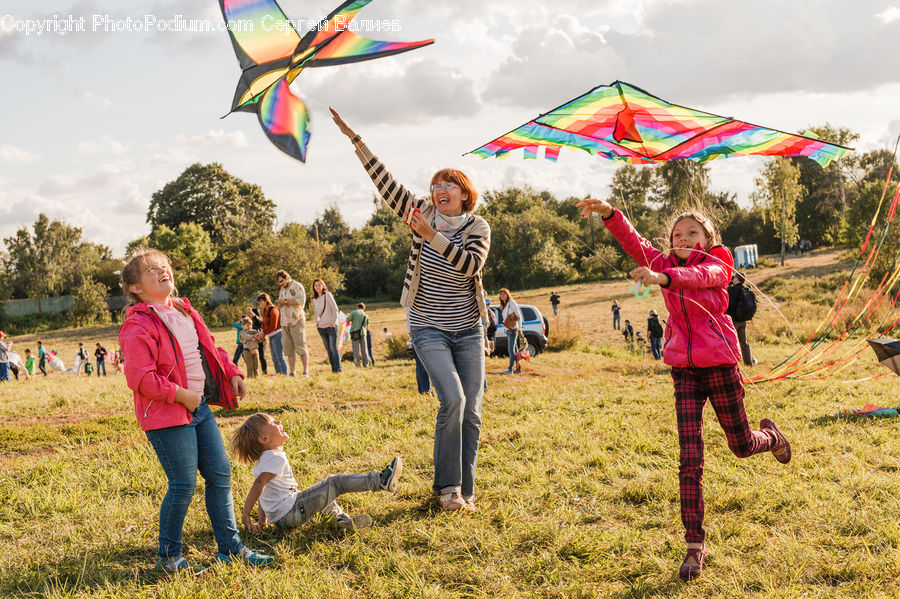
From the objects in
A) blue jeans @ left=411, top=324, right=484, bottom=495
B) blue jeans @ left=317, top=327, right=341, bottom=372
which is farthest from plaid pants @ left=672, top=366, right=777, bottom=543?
blue jeans @ left=317, top=327, right=341, bottom=372

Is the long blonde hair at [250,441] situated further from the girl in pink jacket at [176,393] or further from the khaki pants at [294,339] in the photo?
the khaki pants at [294,339]

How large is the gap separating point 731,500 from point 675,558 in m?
0.93

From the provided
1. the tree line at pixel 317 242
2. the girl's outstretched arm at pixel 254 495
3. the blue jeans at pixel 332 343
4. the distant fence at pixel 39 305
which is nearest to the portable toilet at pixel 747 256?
the tree line at pixel 317 242

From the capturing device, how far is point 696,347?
3305mm

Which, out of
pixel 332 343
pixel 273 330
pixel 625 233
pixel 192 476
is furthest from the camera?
pixel 273 330

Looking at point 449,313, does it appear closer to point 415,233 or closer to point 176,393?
point 415,233

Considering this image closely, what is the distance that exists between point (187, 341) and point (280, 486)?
3.69 ft

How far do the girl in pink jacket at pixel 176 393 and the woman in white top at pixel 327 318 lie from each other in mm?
7993

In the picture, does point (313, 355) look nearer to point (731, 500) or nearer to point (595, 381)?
point (595, 381)

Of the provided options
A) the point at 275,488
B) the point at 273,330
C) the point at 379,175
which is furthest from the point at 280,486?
the point at 273,330

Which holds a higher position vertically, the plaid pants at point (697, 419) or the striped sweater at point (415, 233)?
the striped sweater at point (415, 233)

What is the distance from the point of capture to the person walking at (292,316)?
11.1 meters

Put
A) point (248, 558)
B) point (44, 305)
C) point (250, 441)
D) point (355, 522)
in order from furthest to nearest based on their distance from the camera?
point (44, 305)
point (250, 441)
point (355, 522)
point (248, 558)

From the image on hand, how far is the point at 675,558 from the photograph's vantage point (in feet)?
10.8
